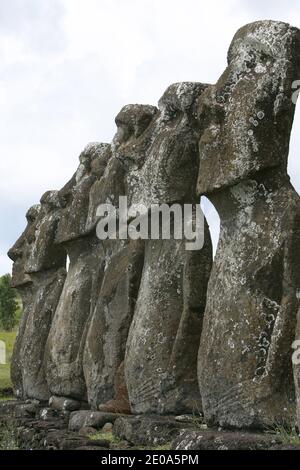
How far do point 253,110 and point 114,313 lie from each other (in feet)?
12.9

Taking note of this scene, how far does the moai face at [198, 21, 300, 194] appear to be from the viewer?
26.8 feet

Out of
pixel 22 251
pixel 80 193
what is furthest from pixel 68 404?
pixel 22 251

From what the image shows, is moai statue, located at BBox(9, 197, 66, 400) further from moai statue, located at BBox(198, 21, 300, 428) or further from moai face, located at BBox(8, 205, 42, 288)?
moai statue, located at BBox(198, 21, 300, 428)

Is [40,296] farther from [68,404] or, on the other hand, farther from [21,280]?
[68,404]

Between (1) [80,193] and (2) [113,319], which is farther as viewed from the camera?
(1) [80,193]

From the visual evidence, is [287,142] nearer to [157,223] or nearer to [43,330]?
[157,223]

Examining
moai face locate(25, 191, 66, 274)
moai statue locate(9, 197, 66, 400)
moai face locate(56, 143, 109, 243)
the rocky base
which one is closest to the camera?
the rocky base

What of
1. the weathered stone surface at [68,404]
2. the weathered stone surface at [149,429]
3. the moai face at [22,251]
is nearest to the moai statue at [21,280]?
the moai face at [22,251]

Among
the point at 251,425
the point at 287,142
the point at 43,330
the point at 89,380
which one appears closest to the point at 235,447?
the point at 251,425

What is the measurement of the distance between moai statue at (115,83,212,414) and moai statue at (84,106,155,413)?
584 mm

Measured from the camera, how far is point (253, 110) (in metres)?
8.20

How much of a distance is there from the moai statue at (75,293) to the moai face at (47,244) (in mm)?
894

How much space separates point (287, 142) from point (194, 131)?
193 centimetres

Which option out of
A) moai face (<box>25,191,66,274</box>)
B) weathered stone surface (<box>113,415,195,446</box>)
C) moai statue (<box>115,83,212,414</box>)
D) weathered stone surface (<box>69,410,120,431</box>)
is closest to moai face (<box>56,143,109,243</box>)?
moai face (<box>25,191,66,274</box>)
